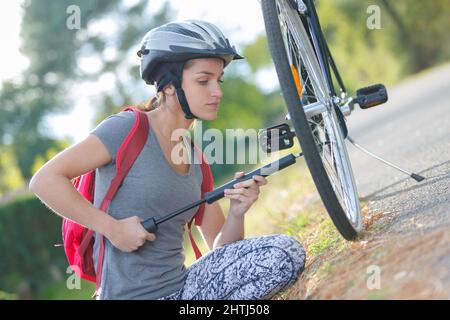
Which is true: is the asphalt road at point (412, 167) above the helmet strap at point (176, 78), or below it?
below

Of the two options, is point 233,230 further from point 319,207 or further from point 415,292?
point 319,207

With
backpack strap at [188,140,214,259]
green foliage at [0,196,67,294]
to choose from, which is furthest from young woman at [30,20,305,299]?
green foliage at [0,196,67,294]

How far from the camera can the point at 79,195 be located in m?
2.78

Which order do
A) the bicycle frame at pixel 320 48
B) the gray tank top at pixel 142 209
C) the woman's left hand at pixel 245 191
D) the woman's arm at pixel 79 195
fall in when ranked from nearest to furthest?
the woman's arm at pixel 79 195 → the gray tank top at pixel 142 209 → the woman's left hand at pixel 245 191 → the bicycle frame at pixel 320 48

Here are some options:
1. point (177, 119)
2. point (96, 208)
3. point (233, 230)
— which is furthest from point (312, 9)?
point (96, 208)

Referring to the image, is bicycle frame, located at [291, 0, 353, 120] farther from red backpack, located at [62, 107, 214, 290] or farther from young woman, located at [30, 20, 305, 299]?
red backpack, located at [62, 107, 214, 290]

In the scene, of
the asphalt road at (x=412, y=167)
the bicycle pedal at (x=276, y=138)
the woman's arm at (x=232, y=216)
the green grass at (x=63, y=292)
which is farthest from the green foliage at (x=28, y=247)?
the bicycle pedal at (x=276, y=138)

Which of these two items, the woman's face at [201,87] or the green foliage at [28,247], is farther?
the green foliage at [28,247]

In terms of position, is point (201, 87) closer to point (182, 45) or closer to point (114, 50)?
point (182, 45)

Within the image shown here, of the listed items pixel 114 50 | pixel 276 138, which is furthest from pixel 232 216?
pixel 114 50

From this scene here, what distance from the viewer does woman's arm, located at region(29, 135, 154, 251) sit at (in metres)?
2.74

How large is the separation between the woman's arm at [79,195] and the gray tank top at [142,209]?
0.29 feet

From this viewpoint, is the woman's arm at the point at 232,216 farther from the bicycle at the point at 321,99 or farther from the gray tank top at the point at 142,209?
the bicycle at the point at 321,99

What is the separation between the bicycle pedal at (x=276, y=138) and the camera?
327 centimetres
